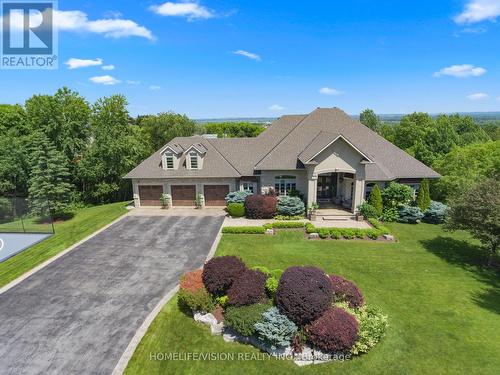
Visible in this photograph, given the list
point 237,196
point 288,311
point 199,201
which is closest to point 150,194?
point 199,201

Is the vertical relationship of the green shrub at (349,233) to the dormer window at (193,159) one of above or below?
below

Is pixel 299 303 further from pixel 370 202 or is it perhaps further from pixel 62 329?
pixel 370 202

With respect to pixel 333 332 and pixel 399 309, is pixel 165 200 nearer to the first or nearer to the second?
pixel 333 332

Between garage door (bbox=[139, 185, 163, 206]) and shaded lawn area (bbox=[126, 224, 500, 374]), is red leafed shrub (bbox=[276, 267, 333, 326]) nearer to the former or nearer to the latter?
shaded lawn area (bbox=[126, 224, 500, 374])

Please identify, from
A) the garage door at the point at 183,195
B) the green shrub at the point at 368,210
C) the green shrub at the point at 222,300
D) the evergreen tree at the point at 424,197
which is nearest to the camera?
the green shrub at the point at 222,300

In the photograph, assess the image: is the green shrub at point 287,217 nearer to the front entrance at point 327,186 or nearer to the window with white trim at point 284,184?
the window with white trim at point 284,184

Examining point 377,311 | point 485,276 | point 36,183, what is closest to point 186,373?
point 377,311

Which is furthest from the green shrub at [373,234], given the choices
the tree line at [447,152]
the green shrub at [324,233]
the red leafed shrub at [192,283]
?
the red leafed shrub at [192,283]
